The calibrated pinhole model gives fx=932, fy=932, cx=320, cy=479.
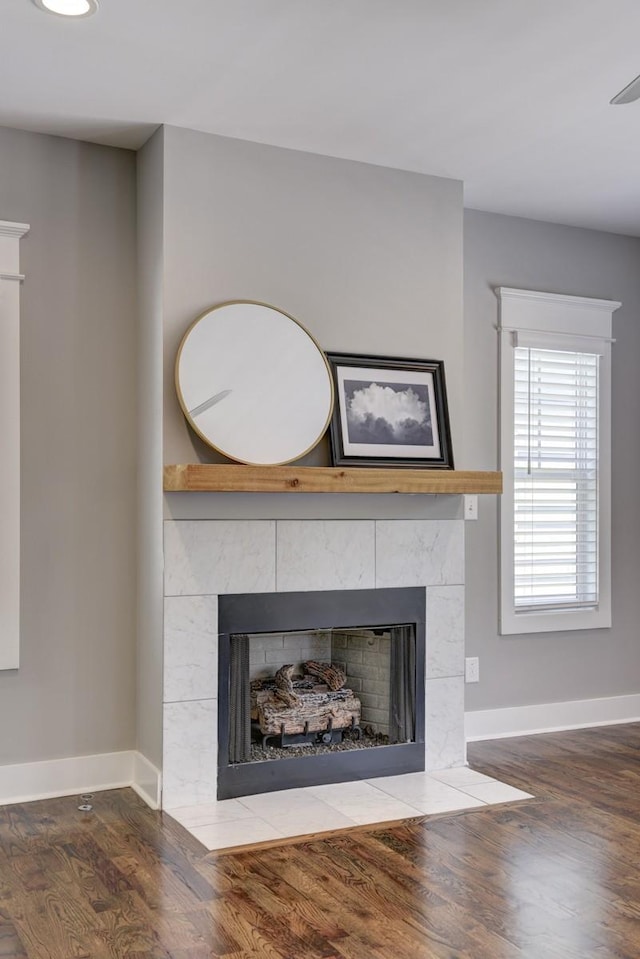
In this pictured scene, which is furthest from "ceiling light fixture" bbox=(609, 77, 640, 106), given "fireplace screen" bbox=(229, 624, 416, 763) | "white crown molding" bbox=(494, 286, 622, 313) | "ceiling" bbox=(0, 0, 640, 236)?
"fireplace screen" bbox=(229, 624, 416, 763)

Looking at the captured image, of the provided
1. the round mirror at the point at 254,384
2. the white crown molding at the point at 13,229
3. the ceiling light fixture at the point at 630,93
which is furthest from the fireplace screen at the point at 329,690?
the ceiling light fixture at the point at 630,93

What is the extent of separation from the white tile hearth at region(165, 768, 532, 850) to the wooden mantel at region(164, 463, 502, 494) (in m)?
1.16

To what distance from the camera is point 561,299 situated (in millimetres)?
4727

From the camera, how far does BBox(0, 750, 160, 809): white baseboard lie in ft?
11.6

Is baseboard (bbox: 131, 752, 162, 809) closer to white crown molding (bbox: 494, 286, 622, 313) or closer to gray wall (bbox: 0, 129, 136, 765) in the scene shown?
gray wall (bbox: 0, 129, 136, 765)

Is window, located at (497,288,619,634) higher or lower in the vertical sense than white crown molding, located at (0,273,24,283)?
lower

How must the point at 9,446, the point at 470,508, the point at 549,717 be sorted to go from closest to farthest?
1. the point at 9,446
2. the point at 470,508
3. the point at 549,717

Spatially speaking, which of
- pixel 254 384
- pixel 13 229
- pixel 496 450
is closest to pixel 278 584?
pixel 254 384

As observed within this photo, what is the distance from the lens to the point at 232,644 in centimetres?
360

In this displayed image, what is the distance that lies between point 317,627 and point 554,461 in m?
1.71

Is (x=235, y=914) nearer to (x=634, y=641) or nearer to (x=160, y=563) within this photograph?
(x=160, y=563)

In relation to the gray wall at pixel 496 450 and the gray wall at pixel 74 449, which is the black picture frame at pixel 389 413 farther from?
the gray wall at pixel 74 449

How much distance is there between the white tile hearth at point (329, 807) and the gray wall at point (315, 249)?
1148 millimetres

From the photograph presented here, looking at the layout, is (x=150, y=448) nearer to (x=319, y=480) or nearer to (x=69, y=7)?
(x=319, y=480)
